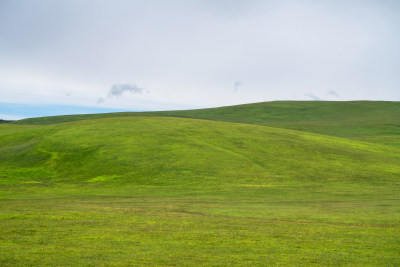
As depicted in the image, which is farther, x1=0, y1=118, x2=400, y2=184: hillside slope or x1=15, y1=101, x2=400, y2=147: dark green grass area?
x1=15, y1=101, x2=400, y2=147: dark green grass area

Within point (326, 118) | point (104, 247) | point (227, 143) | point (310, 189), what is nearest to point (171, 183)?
point (310, 189)

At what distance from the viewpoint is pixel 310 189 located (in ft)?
143

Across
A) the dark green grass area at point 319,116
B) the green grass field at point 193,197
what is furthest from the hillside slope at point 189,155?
the dark green grass area at point 319,116

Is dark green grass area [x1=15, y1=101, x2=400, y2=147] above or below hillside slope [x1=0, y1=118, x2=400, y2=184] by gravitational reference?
above

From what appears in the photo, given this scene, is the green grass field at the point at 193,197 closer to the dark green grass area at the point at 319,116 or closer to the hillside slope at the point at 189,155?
the hillside slope at the point at 189,155

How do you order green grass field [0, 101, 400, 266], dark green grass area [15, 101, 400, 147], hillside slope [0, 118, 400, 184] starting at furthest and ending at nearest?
dark green grass area [15, 101, 400, 147] → hillside slope [0, 118, 400, 184] → green grass field [0, 101, 400, 266]

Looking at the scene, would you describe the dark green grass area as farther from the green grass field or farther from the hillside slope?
the hillside slope

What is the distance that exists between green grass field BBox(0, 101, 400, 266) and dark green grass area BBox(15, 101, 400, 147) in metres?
12.6

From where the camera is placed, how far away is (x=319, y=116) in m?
148

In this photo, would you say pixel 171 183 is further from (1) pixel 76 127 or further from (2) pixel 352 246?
(1) pixel 76 127

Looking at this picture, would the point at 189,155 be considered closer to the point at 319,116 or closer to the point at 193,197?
the point at 193,197

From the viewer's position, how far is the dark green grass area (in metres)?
112

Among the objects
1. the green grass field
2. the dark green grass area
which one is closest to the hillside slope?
the green grass field

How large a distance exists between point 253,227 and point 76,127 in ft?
210
